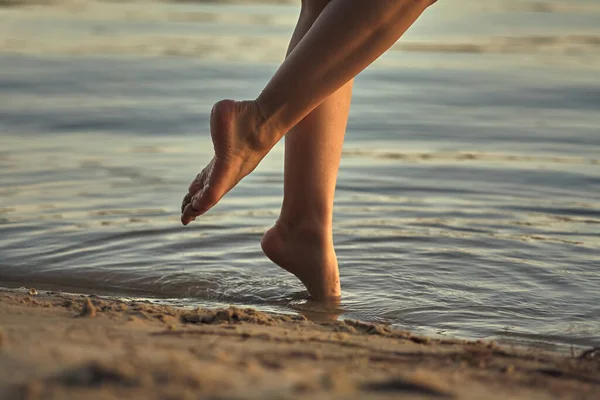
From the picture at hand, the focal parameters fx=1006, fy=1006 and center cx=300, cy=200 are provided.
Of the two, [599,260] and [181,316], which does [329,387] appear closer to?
[181,316]

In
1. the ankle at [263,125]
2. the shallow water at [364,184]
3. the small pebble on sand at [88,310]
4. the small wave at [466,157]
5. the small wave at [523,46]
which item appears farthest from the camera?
the small wave at [523,46]

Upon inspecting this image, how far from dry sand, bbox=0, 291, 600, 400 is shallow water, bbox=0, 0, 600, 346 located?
1.27ft

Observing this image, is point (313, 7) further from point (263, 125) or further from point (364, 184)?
point (364, 184)

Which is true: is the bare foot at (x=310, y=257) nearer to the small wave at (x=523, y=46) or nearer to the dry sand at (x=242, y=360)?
the dry sand at (x=242, y=360)

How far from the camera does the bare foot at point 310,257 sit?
2531mm

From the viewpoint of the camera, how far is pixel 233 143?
2.21 metres

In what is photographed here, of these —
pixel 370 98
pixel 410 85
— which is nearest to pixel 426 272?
pixel 370 98

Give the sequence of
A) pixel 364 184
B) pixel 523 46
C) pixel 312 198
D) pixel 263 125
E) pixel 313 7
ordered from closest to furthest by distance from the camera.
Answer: pixel 263 125 < pixel 313 7 < pixel 312 198 < pixel 364 184 < pixel 523 46

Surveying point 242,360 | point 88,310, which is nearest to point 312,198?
point 88,310

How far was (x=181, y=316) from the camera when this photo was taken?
214 cm

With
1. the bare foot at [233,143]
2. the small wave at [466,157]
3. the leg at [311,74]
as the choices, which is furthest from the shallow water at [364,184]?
the leg at [311,74]

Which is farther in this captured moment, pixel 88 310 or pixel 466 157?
pixel 466 157

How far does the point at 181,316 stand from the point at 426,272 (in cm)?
86

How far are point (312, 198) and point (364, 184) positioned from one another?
1319mm
